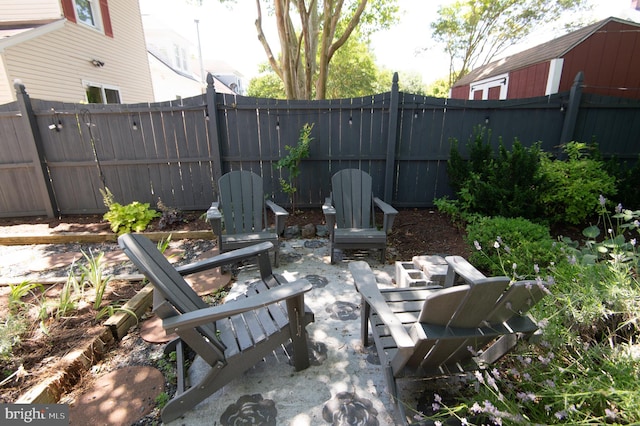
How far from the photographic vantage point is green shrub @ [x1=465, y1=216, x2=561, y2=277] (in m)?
2.18

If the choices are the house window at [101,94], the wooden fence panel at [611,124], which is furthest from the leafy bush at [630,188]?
the house window at [101,94]

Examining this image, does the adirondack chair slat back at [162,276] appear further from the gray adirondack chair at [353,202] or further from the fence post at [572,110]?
the fence post at [572,110]

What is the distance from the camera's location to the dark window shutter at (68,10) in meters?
5.95

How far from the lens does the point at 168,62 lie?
40.5 ft

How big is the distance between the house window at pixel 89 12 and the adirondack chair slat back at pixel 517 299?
29.8 feet

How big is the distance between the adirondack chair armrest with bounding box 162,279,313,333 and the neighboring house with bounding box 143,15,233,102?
1177cm

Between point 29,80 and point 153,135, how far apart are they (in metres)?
3.59

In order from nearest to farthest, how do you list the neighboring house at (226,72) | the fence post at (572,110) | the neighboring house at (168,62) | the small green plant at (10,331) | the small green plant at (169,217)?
the small green plant at (10,331), the fence post at (572,110), the small green plant at (169,217), the neighboring house at (168,62), the neighboring house at (226,72)

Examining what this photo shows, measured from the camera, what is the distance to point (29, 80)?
542 centimetres

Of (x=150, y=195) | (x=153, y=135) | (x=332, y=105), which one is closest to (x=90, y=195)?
(x=150, y=195)

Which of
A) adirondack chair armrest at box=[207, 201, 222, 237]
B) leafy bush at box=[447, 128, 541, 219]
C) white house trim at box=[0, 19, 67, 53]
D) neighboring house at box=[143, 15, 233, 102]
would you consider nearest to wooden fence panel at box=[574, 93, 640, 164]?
leafy bush at box=[447, 128, 541, 219]

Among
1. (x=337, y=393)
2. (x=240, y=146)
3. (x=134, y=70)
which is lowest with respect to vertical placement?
(x=337, y=393)

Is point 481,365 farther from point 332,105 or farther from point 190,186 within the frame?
point 190,186

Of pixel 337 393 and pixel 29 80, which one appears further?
pixel 29 80
